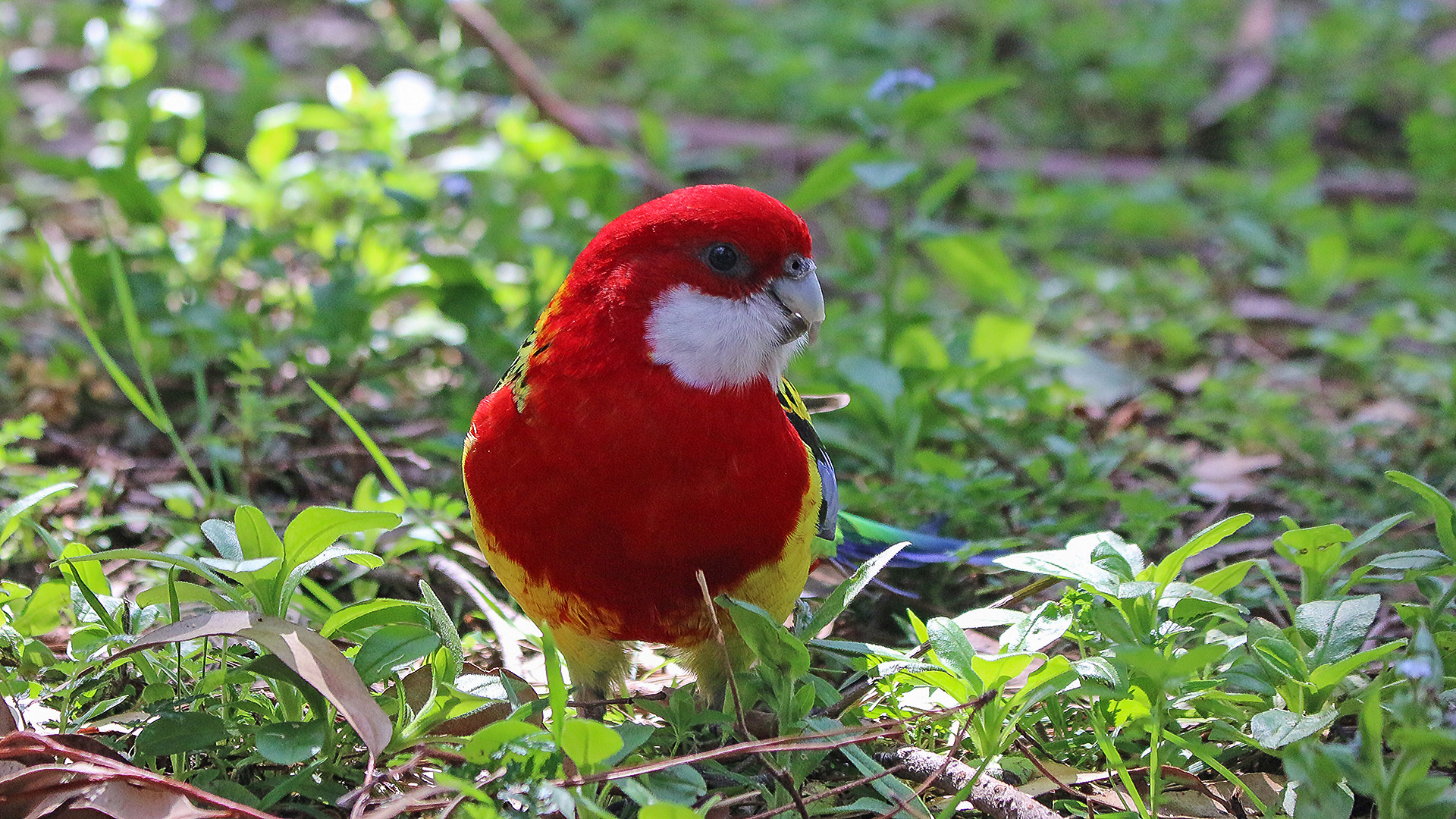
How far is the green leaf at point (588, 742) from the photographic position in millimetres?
1459

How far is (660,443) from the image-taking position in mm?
1808

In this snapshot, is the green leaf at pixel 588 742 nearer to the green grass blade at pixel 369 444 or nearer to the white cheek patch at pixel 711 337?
the white cheek patch at pixel 711 337

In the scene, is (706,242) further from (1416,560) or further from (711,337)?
(1416,560)

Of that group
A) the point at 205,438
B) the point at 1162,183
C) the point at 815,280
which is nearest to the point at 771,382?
the point at 815,280

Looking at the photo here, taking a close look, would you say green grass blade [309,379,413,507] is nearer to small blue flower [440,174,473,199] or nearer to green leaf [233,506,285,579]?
green leaf [233,506,285,579]

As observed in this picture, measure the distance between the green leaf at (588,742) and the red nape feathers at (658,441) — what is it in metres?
0.36

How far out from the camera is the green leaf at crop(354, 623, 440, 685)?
1.69m

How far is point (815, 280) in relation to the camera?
2.08 m

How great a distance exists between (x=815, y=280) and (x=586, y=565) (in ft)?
2.13

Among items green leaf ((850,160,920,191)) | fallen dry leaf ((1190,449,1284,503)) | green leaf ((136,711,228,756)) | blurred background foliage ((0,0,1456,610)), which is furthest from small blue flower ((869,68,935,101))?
green leaf ((136,711,228,756))

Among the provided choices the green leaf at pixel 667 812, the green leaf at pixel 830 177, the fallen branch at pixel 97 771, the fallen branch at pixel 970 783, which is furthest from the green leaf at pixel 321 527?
the green leaf at pixel 830 177

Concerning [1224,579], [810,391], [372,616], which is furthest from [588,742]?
[810,391]

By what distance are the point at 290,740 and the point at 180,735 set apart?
0.16m

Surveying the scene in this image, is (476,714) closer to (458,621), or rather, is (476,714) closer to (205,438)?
(458,621)
